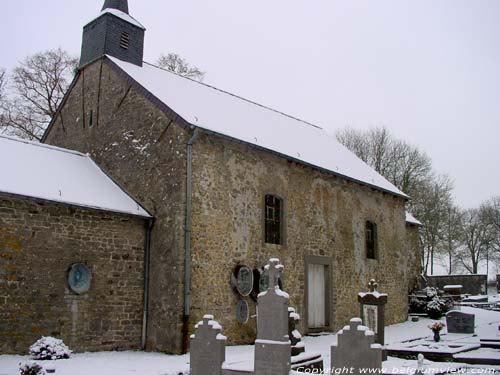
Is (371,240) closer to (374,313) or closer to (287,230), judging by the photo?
(287,230)

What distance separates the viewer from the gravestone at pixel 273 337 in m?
8.61

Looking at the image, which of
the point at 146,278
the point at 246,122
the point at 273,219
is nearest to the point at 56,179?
the point at 146,278

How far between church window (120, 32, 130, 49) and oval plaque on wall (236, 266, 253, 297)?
8.70 metres

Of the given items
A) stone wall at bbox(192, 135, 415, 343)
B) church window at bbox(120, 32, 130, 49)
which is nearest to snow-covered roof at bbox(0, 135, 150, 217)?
stone wall at bbox(192, 135, 415, 343)

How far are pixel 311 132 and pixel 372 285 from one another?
11.4m

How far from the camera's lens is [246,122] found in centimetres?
1844

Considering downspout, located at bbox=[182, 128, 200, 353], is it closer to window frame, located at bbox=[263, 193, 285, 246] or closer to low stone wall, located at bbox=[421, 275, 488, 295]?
window frame, located at bbox=[263, 193, 285, 246]

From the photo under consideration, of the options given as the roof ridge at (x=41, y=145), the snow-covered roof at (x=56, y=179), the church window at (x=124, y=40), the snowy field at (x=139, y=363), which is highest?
the church window at (x=124, y=40)

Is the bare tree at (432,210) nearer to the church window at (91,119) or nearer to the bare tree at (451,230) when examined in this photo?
the bare tree at (451,230)

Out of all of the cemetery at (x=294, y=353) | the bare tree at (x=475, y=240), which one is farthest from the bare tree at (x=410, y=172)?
the cemetery at (x=294, y=353)

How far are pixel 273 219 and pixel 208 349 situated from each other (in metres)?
7.92

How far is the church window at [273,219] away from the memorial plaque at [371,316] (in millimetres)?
4092

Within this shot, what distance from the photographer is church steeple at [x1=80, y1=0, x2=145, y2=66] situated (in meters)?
18.0

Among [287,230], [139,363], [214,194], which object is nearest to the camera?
[139,363]
